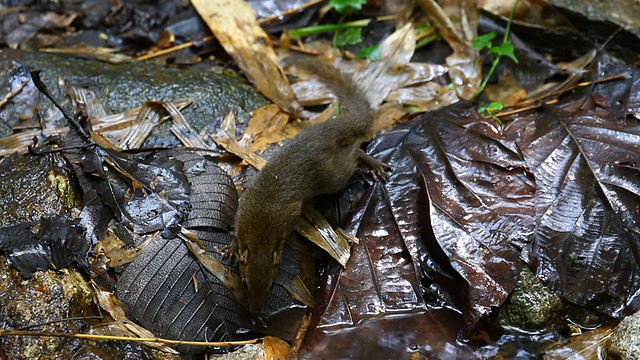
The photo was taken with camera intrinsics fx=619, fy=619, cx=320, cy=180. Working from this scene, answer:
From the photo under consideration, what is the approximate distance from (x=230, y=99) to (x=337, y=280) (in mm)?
1918

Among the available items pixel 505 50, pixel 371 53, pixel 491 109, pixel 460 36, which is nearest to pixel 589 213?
pixel 491 109

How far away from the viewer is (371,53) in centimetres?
591

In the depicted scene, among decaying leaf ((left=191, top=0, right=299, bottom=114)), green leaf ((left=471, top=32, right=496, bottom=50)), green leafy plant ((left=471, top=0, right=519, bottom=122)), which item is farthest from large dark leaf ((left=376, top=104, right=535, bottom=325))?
decaying leaf ((left=191, top=0, right=299, bottom=114))

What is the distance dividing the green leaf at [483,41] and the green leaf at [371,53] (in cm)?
88

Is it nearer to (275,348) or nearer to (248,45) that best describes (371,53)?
(248,45)

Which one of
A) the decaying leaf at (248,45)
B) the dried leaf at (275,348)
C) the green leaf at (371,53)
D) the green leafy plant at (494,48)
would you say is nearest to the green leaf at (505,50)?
the green leafy plant at (494,48)

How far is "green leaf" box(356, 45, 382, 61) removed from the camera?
5.86m

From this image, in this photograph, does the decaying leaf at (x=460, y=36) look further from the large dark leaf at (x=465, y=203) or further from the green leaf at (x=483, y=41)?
the large dark leaf at (x=465, y=203)

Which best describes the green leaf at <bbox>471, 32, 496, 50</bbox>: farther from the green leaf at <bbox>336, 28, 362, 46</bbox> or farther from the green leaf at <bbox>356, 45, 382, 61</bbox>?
the green leaf at <bbox>336, 28, 362, 46</bbox>

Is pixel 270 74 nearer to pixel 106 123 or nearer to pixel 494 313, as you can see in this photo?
pixel 106 123

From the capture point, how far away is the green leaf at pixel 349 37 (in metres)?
6.12

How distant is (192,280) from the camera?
13.4ft

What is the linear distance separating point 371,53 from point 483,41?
1036 mm

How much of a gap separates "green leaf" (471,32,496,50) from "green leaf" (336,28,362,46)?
3.67 feet
